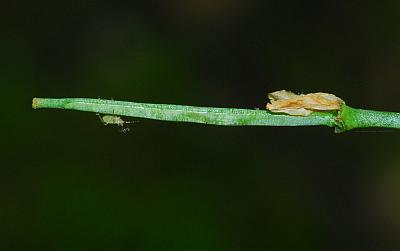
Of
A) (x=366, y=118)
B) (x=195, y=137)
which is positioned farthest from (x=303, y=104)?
(x=195, y=137)

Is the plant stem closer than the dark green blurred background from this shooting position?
Yes

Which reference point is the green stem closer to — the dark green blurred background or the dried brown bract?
the dried brown bract

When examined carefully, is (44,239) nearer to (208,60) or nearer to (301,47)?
(208,60)

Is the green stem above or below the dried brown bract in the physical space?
below

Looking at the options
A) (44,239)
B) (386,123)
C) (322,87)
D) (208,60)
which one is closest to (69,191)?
(44,239)

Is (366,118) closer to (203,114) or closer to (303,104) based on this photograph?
(303,104)

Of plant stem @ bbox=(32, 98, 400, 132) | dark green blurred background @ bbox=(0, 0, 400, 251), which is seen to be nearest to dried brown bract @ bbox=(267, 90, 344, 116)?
plant stem @ bbox=(32, 98, 400, 132)
